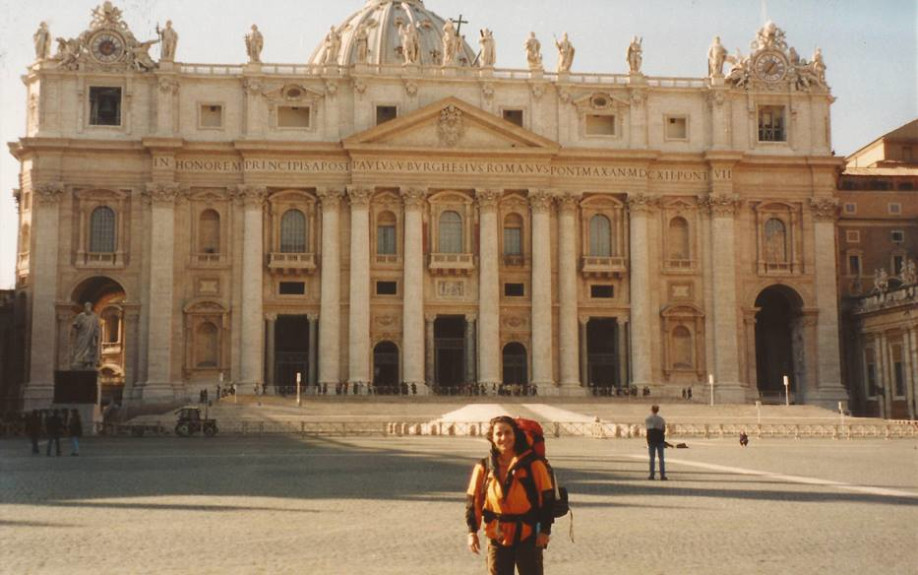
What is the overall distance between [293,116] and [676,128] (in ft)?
70.5

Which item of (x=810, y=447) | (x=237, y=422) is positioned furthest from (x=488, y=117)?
(x=810, y=447)

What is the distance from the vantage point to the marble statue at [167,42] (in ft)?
208

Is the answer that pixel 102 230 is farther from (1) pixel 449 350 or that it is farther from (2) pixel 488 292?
(2) pixel 488 292

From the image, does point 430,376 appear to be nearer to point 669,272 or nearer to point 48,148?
point 669,272

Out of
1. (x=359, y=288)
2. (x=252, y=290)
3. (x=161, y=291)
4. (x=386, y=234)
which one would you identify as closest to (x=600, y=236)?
(x=386, y=234)

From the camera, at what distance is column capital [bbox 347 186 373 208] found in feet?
205

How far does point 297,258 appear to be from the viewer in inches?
2456

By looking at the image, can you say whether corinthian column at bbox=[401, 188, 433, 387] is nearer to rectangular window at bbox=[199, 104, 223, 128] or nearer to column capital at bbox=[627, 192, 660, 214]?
rectangular window at bbox=[199, 104, 223, 128]

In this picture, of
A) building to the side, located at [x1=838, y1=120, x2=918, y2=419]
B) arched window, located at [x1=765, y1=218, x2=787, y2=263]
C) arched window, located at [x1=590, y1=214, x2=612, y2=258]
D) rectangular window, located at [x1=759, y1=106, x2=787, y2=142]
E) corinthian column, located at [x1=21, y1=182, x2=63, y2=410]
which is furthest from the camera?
rectangular window, located at [x1=759, y1=106, x2=787, y2=142]

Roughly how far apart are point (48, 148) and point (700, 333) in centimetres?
3645

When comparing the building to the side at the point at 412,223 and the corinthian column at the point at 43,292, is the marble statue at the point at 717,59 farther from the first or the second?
the corinthian column at the point at 43,292

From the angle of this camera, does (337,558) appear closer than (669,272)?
Yes

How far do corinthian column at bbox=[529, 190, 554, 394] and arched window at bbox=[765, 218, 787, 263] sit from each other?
500 inches

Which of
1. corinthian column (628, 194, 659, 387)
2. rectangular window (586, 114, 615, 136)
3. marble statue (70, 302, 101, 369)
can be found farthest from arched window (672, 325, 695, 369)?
marble statue (70, 302, 101, 369)
